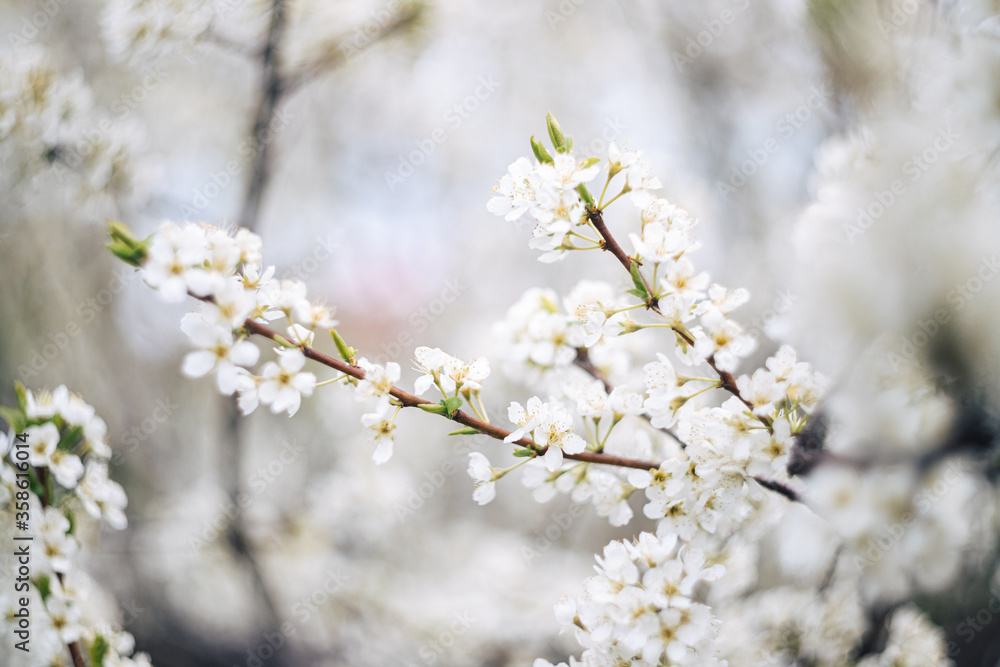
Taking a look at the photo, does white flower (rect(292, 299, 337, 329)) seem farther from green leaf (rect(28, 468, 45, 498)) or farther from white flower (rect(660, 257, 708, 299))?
green leaf (rect(28, 468, 45, 498))

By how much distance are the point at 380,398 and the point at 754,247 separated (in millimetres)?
1839

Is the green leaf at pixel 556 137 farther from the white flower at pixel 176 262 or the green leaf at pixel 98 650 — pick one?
the green leaf at pixel 98 650

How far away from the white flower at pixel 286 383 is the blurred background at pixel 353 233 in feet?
1.89

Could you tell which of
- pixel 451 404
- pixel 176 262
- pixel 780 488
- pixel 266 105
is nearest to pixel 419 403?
pixel 451 404

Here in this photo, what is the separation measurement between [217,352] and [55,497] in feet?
1.63

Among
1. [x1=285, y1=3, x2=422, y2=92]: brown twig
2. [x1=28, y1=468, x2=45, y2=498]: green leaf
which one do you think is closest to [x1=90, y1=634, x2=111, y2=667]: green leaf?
[x1=28, y1=468, x2=45, y2=498]: green leaf

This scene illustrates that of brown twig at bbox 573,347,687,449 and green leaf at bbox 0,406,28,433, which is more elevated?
brown twig at bbox 573,347,687,449

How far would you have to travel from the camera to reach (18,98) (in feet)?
3.57

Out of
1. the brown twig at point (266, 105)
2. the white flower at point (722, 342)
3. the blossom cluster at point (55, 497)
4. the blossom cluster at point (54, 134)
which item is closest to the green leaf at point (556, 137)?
the white flower at point (722, 342)

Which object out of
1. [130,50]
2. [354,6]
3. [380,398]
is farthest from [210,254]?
[354,6]

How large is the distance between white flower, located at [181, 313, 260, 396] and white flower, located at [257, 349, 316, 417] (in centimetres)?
3

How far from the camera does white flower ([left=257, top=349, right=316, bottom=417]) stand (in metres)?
0.56

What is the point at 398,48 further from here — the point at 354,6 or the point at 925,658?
the point at 925,658

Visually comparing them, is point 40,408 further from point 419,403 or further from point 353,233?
point 353,233
